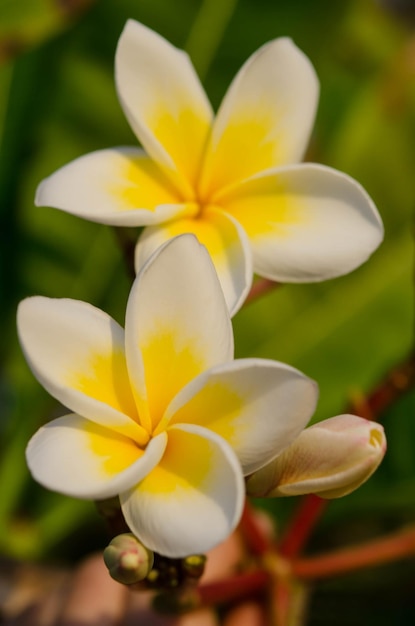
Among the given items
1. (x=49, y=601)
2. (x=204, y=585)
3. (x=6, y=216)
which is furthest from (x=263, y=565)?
(x=6, y=216)

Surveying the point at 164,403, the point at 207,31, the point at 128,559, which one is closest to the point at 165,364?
the point at 164,403

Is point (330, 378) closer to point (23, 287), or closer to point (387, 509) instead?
point (387, 509)

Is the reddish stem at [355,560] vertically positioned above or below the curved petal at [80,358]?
below

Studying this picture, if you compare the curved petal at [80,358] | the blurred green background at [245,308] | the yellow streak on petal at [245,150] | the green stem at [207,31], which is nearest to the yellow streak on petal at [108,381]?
the curved petal at [80,358]

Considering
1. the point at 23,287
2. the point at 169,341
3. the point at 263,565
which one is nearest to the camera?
the point at 169,341

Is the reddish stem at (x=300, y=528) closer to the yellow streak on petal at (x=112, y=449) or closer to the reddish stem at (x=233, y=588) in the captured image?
the reddish stem at (x=233, y=588)

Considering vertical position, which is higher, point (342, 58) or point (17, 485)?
point (342, 58)
